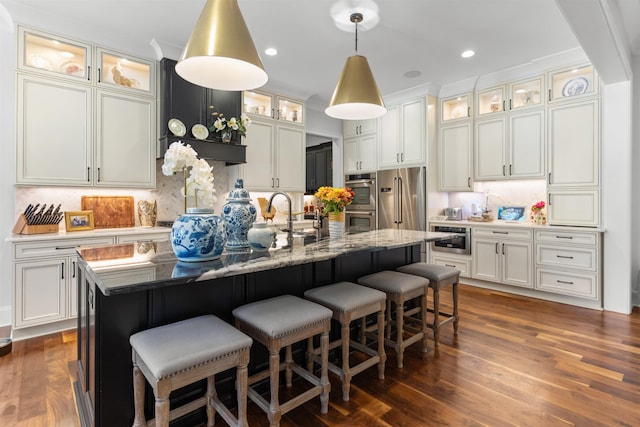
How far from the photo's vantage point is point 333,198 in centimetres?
268

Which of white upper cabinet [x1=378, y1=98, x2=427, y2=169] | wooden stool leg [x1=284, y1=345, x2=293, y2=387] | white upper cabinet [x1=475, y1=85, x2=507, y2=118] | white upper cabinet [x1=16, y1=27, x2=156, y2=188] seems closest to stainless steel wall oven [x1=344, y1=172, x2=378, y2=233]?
white upper cabinet [x1=378, y1=98, x2=427, y2=169]

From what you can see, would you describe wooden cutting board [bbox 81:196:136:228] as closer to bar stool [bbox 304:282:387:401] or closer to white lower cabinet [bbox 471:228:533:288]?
bar stool [bbox 304:282:387:401]

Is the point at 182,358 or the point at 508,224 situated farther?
the point at 508,224

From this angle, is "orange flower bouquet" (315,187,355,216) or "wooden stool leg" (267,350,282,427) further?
"orange flower bouquet" (315,187,355,216)

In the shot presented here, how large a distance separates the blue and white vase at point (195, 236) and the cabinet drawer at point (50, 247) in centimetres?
206

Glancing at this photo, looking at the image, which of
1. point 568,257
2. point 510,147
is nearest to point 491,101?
point 510,147

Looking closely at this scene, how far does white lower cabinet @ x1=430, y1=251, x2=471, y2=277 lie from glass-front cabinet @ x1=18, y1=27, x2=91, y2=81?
490cm

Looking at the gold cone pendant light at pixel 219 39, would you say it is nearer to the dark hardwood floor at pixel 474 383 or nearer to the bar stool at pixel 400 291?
the bar stool at pixel 400 291

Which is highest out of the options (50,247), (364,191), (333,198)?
(364,191)

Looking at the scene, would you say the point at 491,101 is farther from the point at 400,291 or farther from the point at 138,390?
the point at 138,390

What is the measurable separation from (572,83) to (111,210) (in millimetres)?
5567

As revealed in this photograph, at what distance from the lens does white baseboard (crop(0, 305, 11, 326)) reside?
10.6ft

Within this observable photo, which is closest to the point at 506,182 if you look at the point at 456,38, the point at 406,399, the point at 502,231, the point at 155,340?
the point at 502,231

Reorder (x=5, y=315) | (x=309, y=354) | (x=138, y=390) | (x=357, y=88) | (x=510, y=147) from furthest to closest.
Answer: (x=510, y=147)
(x=5, y=315)
(x=357, y=88)
(x=309, y=354)
(x=138, y=390)
